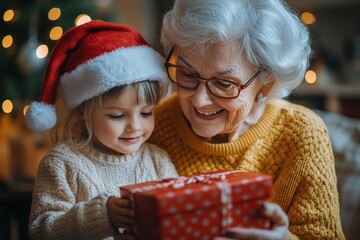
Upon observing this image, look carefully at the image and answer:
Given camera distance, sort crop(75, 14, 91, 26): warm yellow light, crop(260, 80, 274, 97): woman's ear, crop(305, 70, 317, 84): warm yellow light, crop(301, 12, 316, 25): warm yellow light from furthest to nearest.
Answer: crop(301, 12, 316, 25): warm yellow light < crop(305, 70, 317, 84): warm yellow light < crop(75, 14, 91, 26): warm yellow light < crop(260, 80, 274, 97): woman's ear

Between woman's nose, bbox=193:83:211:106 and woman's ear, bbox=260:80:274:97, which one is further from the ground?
woman's ear, bbox=260:80:274:97

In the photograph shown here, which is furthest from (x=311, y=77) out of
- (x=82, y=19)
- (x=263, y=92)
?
(x=263, y=92)

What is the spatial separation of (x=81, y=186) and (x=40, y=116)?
222mm

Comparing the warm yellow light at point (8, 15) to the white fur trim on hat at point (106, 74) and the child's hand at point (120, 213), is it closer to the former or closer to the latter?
the white fur trim on hat at point (106, 74)

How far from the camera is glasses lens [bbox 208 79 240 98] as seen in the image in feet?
4.57

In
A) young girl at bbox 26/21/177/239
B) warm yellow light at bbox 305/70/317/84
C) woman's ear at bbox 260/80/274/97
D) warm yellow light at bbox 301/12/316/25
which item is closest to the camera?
young girl at bbox 26/21/177/239

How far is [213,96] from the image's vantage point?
141 centimetres

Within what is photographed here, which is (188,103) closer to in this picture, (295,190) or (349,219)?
(295,190)

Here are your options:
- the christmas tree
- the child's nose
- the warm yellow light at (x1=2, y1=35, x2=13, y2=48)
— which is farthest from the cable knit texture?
the warm yellow light at (x1=2, y1=35, x2=13, y2=48)

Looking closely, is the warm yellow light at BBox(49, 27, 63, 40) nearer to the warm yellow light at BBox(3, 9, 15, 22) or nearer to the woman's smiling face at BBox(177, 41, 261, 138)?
the warm yellow light at BBox(3, 9, 15, 22)

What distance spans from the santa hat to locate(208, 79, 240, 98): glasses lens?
→ 15 cm

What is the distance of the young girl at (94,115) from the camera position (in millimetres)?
1327

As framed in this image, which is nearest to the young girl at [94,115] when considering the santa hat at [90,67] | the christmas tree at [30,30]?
the santa hat at [90,67]

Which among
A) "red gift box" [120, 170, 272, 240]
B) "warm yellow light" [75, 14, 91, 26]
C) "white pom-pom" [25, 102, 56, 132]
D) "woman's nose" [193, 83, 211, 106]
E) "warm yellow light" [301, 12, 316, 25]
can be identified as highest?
"warm yellow light" [301, 12, 316, 25]
